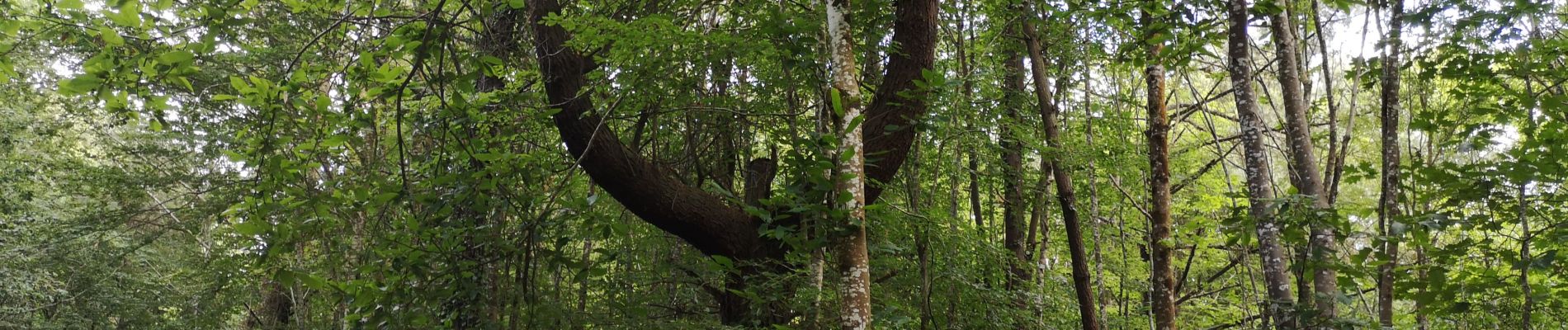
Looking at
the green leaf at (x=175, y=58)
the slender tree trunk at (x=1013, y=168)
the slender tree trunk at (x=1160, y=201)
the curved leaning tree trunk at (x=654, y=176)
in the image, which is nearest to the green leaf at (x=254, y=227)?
the green leaf at (x=175, y=58)

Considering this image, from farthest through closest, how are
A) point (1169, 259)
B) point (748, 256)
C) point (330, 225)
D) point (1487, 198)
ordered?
point (1169, 259) → point (748, 256) → point (1487, 198) → point (330, 225)

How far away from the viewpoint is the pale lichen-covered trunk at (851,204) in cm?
343

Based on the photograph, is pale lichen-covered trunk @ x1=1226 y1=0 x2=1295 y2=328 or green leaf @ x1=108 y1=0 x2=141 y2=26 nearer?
green leaf @ x1=108 y1=0 x2=141 y2=26

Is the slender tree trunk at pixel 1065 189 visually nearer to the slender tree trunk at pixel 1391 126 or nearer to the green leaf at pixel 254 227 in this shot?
the slender tree trunk at pixel 1391 126

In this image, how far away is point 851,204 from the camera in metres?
3.45

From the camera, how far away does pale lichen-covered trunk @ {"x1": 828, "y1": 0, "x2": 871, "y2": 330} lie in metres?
3.43

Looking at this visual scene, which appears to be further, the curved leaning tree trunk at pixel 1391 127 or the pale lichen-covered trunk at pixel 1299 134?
the pale lichen-covered trunk at pixel 1299 134

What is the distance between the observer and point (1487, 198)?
4105 mm

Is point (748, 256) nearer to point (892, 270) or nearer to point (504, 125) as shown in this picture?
point (892, 270)

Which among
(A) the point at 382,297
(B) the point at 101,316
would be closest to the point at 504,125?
(A) the point at 382,297

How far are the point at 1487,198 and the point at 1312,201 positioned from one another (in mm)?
1045

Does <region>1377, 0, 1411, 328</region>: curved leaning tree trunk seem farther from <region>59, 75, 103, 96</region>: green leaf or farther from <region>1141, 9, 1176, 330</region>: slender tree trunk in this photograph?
<region>59, 75, 103, 96</region>: green leaf

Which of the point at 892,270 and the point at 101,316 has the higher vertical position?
the point at 101,316

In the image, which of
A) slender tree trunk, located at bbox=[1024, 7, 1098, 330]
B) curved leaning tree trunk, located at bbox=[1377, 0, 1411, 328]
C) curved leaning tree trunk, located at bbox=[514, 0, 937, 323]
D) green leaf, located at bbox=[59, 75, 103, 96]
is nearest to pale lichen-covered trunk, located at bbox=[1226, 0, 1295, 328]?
curved leaning tree trunk, located at bbox=[1377, 0, 1411, 328]
